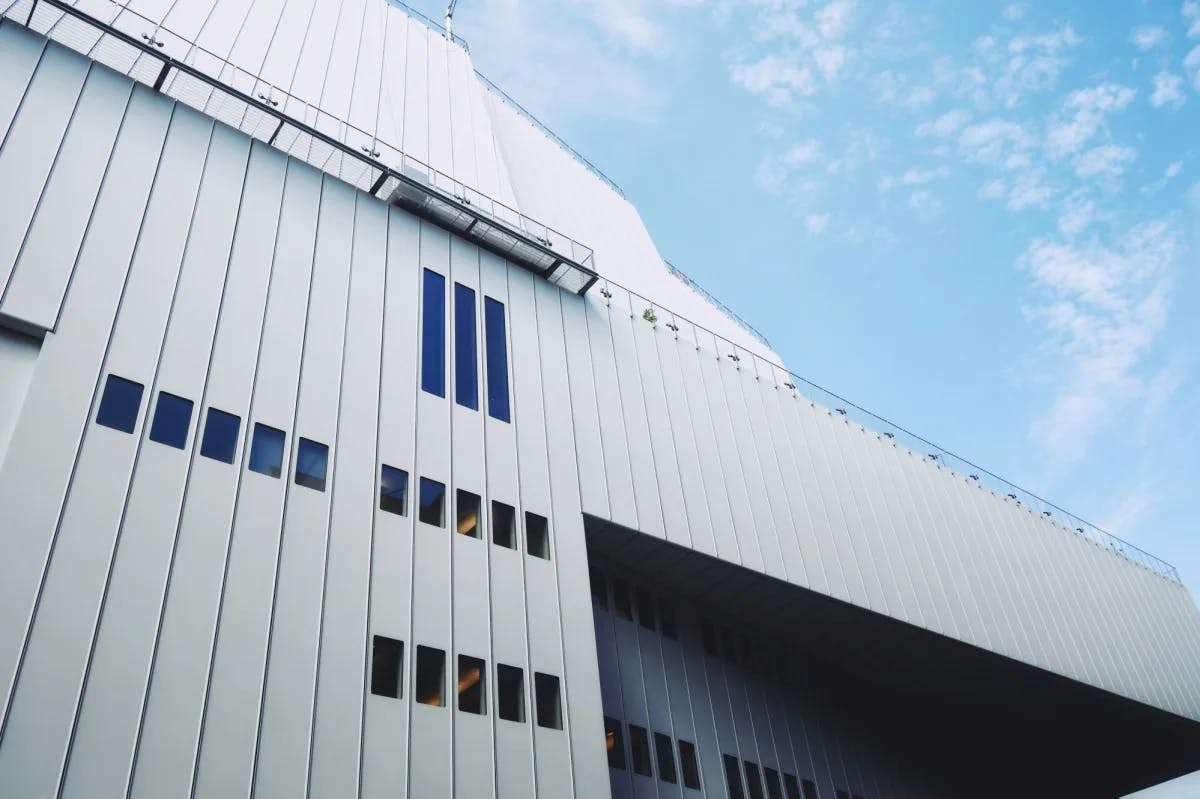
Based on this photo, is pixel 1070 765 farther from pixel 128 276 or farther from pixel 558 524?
pixel 128 276

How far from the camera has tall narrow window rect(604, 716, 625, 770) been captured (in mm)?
18944

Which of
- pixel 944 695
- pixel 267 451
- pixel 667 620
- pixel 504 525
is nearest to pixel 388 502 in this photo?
pixel 267 451

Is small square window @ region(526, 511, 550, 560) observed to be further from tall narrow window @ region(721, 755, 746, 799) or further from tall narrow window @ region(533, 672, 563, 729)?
tall narrow window @ region(721, 755, 746, 799)

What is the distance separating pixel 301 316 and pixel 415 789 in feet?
30.9

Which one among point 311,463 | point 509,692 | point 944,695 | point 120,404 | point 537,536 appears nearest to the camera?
point 120,404

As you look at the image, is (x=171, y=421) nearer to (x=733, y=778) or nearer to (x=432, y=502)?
(x=432, y=502)

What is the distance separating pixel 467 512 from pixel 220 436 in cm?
522

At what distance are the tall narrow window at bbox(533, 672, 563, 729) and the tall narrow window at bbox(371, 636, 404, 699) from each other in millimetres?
2923

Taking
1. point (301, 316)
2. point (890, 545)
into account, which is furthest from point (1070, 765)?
point (301, 316)

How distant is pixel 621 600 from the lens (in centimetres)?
2202

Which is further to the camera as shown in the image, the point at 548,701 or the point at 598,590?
the point at 598,590

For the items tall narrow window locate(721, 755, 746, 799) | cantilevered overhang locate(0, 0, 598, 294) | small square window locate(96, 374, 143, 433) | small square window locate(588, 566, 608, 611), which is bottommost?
tall narrow window locate(721, 755, 746, 799)

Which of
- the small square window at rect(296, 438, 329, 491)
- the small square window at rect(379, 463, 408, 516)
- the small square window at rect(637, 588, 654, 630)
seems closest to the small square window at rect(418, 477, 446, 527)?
the small square window at rect(379, 463, 408, 516)

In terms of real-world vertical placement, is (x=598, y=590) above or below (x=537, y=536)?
above
